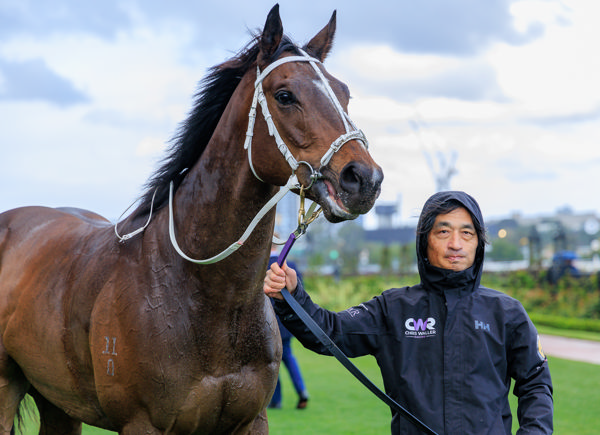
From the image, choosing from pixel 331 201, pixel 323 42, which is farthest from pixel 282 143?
pixel 323 42

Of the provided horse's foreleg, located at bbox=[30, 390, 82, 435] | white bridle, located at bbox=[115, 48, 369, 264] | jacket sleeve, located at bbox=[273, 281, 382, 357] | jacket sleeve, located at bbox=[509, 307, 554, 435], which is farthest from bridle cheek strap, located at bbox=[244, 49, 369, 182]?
horse's foreleg, located at bbox=[30, 390, 82, 435]

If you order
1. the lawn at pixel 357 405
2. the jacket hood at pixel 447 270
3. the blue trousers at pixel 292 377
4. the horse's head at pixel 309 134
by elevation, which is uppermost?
the horse's head at pixel 309 134

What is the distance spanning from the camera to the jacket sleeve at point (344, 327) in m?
2.62

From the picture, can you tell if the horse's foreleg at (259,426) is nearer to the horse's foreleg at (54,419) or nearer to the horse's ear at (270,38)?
the horse's ear at (270,38)

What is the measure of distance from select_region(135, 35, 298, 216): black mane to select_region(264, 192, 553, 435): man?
28.3 inches

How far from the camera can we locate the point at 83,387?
292 cm

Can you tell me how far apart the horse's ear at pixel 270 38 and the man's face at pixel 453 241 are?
0.99 meters

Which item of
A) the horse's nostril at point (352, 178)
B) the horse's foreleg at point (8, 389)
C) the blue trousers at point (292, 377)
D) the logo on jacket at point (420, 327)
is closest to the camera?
the horse's nostril at point (352, 178)

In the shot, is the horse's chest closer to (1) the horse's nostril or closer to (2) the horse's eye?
(1) the horse's nostril

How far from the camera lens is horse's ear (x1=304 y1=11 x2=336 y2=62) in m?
2.73

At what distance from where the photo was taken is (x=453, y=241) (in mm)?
2572

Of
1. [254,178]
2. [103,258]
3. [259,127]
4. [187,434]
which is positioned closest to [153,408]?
[187,434]

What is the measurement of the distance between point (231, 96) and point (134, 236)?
791 millimetres

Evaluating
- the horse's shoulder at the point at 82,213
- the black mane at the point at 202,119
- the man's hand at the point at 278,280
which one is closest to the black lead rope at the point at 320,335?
the man's hand at the point at 278,280
